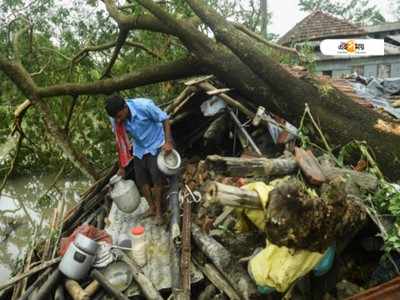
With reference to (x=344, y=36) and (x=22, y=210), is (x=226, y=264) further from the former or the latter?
(x=344, y=36)

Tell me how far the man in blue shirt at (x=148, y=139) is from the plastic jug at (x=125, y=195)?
15 cm

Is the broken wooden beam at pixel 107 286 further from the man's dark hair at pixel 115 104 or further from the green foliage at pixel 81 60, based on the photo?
the green foliage at pixel 81 60

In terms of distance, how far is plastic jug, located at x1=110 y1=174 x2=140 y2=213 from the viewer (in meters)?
4.92

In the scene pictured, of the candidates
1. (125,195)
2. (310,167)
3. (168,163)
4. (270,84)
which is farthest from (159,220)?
(310,167)

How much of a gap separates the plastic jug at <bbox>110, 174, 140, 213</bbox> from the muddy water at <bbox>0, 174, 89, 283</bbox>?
212 centimetres

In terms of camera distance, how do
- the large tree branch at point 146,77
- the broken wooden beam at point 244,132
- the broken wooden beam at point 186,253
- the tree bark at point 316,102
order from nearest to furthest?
the broken wooden beam at point 186,253, the tree bark at point 316,102, the large tree branch at point 146,77, the broken wooden beam at point 244,132

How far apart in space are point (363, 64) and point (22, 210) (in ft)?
44.3

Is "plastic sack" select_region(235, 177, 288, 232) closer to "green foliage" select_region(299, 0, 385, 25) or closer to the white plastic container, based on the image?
the white plastic container

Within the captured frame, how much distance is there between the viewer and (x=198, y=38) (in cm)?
469

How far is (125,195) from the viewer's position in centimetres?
493

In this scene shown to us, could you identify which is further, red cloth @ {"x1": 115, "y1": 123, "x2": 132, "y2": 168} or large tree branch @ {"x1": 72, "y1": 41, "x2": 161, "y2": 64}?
Answer: large tree branch @ {"x1": 72, "y1": 41, "x2": 161, "y2": 64}

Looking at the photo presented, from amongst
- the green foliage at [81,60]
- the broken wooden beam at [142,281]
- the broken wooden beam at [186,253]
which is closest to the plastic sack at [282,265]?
the broken wooden beam at [186,253]

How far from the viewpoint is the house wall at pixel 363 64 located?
16.4 m

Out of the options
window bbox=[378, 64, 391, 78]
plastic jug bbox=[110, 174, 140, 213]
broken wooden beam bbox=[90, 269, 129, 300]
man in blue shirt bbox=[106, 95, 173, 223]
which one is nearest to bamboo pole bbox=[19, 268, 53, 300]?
broken wooden beam bbox=[90, 269, 129, 300]
